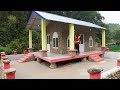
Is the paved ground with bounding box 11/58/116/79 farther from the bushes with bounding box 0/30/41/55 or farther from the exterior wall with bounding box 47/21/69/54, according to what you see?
the bushes with bounding box 0/30/41/55

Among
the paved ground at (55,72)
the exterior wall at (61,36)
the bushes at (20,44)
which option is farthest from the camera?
the bushes at (20,44)

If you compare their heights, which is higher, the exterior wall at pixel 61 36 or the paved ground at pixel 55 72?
the exterior wall at pixel 61 36

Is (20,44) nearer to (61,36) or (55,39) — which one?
(55,39)

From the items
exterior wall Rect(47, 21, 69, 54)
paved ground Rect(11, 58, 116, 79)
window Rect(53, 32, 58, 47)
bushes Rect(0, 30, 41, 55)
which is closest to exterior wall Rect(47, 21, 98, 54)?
exterior wall Rect(47, 21, 69, 54)

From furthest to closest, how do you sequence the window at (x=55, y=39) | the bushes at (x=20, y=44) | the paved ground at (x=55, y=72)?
the bushes at (x=20, y=44) → the window at (x=55, y=39) → the paved ground at (x=55, y=72)

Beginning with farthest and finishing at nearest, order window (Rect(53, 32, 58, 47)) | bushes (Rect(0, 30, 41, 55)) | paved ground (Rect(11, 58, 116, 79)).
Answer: bushes (Rect(0, 30, 41, 55)) < window (Rect(53, 32, 58, 47)) < paved ground (Rect(11, 58, 116, 79))

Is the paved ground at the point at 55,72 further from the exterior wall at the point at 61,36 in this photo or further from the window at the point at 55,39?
the window at the point at 55,39

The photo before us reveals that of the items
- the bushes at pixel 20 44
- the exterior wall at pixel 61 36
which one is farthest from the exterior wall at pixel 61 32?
the bushes at pixel 20 44

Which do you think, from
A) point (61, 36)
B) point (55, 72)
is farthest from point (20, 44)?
point (55, 72)

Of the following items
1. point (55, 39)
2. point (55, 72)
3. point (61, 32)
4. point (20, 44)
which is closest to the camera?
point (55, 72)

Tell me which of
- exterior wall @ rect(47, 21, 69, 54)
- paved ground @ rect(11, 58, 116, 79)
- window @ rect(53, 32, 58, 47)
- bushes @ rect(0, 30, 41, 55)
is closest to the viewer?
paved ground @ rect(11, 58, 116, 79)

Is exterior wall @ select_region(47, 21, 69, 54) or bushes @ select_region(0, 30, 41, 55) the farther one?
bushes @ select_region(0, 30, 41, 55)
